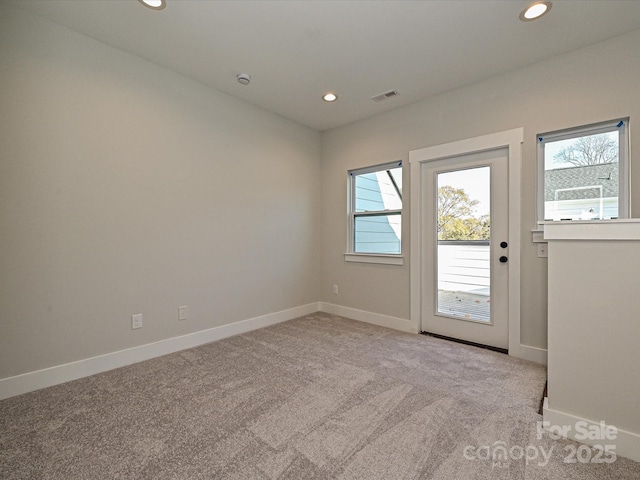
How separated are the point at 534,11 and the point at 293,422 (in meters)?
3.18

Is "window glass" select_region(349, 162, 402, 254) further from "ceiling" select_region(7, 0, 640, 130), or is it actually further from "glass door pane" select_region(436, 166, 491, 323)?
"ceiling" select_region(7, 0, 640, 130)

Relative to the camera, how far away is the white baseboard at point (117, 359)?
6.81ft

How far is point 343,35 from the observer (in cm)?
232

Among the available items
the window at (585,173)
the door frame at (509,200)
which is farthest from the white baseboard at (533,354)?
the window at (585,173)

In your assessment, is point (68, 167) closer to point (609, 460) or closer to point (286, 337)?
point (286, 337)

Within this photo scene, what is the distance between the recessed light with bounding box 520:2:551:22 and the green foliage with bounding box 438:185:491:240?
150 cm

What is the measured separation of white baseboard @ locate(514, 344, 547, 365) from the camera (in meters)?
2.59

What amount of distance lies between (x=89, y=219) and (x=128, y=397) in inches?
55.7

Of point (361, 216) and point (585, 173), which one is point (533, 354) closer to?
point (585, 173)

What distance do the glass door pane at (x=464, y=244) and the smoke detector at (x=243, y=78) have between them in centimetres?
230

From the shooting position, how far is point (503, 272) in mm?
2875

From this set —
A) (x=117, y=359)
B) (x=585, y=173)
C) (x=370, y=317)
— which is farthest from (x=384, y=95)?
(x=117, y=359)

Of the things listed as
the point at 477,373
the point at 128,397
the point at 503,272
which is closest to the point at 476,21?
the point at 503,272

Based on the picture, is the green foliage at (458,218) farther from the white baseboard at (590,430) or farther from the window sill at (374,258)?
the white baseboard at (590,430)
